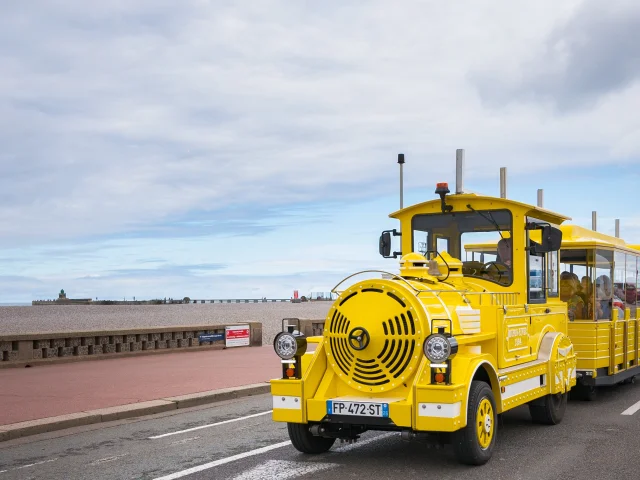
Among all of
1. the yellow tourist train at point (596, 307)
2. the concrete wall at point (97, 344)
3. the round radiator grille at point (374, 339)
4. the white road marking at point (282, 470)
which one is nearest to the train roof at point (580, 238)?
the yellow tourist train at point (596, 307)

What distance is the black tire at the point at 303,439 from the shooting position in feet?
25.8

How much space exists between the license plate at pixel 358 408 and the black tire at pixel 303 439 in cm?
54

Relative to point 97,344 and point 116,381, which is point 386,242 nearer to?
point 116,381

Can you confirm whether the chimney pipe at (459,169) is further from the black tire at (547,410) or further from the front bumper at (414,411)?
the front bumper at (414,411)

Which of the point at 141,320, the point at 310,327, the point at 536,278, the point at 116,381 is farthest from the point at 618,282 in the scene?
the point at 141,320

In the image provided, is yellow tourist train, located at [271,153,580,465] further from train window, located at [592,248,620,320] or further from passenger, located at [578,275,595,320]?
train window, located at [592,248,620,320]

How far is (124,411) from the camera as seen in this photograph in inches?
435

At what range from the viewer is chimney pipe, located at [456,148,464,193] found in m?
9.58

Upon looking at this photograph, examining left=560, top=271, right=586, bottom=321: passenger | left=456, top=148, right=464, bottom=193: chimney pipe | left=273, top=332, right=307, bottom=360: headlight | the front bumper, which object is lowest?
the front bumper

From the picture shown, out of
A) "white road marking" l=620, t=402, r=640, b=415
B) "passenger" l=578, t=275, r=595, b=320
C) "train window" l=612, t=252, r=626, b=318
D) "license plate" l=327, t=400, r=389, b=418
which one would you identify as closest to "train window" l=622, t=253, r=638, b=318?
"train window" l=612, t=252, r=626, b=318

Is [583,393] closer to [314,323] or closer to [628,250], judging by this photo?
[628,250]

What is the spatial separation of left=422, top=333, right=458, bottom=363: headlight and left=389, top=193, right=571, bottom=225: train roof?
2.82 metres

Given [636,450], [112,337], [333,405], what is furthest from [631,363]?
[112,337]

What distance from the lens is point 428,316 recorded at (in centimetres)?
732
